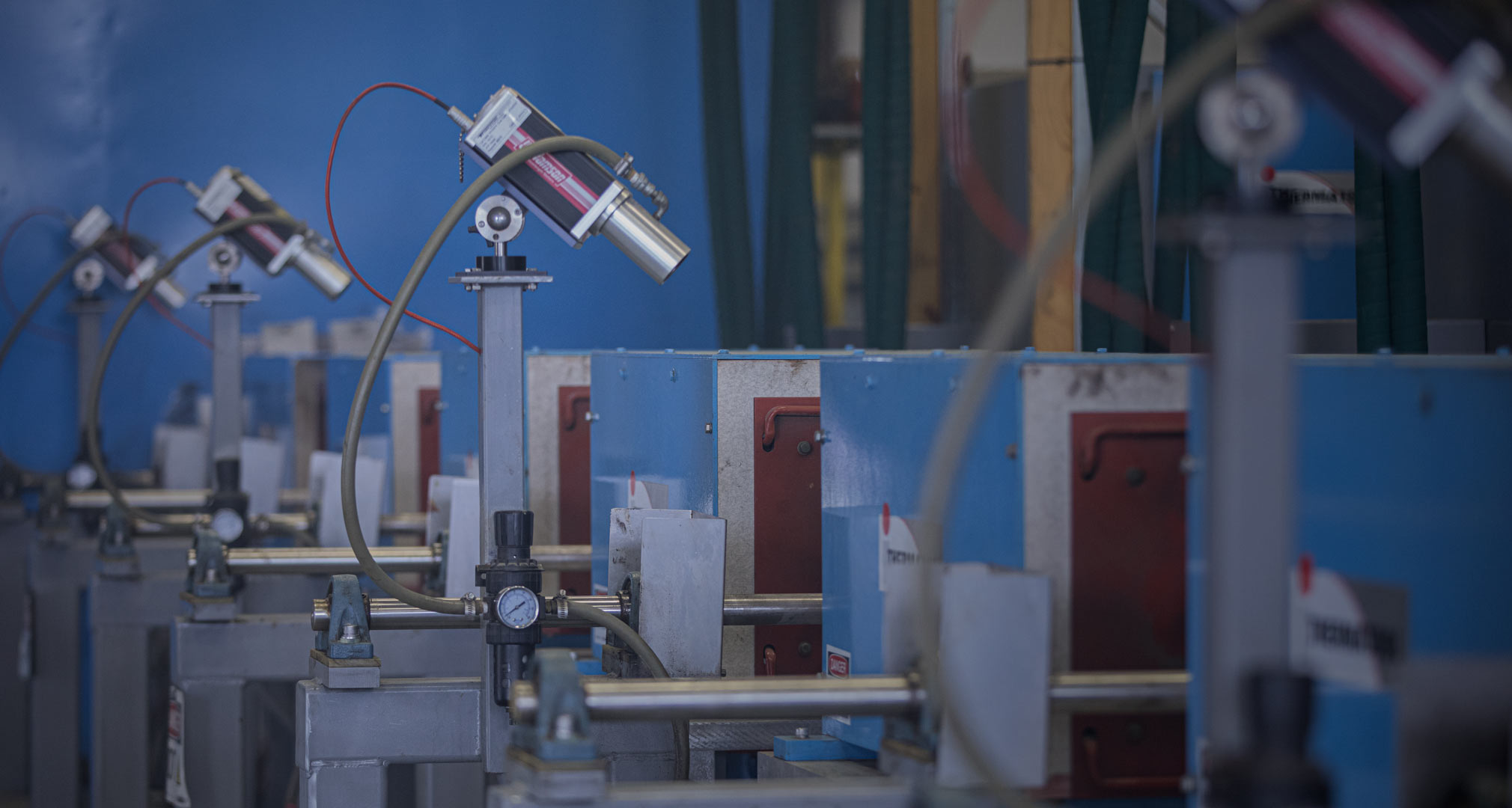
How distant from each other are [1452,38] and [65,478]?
3433 millimetres

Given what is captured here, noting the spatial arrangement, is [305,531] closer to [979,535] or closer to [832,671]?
[832,671]

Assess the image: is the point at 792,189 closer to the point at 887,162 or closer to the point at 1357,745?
the point at 887,162

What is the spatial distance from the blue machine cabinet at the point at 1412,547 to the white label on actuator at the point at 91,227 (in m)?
3.64

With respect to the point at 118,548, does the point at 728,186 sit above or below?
above

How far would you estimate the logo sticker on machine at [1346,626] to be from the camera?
918 millimetres

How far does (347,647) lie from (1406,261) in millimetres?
1313

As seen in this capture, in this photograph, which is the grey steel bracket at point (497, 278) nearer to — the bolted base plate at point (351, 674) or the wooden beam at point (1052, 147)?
the bolted base plate at point (351, 674)

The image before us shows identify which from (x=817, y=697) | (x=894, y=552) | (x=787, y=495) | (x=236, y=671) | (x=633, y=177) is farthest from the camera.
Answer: (x=236, y=671)

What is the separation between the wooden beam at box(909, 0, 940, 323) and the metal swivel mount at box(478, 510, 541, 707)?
1508 millimetres

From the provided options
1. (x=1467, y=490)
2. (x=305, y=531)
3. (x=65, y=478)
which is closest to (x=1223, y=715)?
(x=1467, y=490)

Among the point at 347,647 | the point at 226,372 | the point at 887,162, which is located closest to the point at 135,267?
the point at 226,372

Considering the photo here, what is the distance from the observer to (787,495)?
5.58ft

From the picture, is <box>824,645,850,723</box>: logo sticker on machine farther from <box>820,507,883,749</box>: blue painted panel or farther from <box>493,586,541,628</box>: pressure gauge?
<box>493,586,541,628</box>: pressure gauge

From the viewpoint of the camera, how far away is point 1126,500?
111cm
